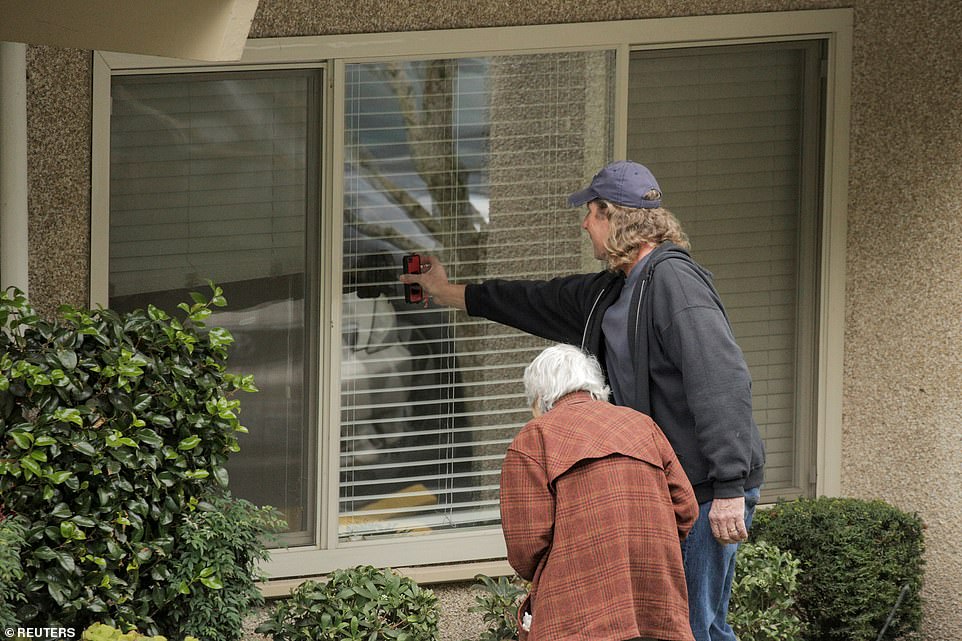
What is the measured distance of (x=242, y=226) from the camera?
16.6 feet

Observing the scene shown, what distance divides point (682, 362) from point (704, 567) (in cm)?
63

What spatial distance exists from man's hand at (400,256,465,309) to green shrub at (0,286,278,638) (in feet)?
3.33

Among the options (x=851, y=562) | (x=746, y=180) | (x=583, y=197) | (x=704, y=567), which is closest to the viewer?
(x=704, y=567)

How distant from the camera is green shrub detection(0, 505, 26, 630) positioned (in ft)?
10.9

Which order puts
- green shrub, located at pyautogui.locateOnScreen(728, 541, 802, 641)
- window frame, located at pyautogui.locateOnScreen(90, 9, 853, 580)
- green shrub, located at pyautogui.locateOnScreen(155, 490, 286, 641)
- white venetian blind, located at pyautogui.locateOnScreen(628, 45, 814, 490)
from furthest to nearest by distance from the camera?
white venetian blind, located at pyautogui.locateOnScreen(628, 45, 814, 490)
window frame, located at pyautogui.locateOnScreen(90, 9, 853, 580)
green shrub, located at pyautogui.locateOnScreen(728, 541, 802, 641)
green shrub, located at pyautogui.locateOnScreen(155, 490, 286, 641)

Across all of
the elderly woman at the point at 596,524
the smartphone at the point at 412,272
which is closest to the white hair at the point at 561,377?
the elderly woman at the point at 596,524

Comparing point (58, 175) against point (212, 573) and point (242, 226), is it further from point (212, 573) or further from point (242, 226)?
point (212, 573)

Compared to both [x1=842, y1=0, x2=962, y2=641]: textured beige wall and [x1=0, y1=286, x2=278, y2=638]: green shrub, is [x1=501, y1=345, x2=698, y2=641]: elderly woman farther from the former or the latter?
[x1=842, y1=0, x2=962, y2=641]: textured beige wall

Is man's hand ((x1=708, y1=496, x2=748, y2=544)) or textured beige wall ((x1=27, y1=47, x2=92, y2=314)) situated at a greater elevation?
textured beige wall ((x1=27, y1=47, x2=92, y2=314))

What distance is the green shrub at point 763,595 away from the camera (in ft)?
15.1

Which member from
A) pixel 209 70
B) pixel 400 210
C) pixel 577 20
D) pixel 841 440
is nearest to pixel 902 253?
pixel 841 440

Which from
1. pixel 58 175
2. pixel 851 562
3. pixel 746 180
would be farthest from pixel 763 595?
pixel 58 175

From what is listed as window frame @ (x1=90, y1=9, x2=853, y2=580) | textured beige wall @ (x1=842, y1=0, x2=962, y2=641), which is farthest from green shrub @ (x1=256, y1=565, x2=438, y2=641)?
textured beige wall @ (x1=842, y1=0, x2=962, y2=641)

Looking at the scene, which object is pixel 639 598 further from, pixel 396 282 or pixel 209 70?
pixel 209 70
